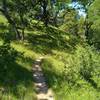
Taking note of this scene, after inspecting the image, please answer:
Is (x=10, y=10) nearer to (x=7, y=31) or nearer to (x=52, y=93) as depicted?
(x=7, y=31)

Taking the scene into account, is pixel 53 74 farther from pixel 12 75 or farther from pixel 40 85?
pixel 12 75

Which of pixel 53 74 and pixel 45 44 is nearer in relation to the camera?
pixel 53 74

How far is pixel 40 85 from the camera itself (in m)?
17.9

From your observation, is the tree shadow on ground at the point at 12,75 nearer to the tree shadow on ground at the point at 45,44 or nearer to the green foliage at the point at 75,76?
the green foliage at the point at 75,76

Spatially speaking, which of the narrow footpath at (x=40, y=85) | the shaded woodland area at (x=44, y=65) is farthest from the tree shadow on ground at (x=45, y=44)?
the narrow footpath at (x=40, y=85)

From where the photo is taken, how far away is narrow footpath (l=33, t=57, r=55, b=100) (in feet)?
54.0

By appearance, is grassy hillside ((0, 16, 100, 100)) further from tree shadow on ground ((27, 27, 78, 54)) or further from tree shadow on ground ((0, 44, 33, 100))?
tree shadow on ground ((27, 27, 78, 54))

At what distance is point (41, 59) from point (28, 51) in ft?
6.80

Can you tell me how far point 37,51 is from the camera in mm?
26562

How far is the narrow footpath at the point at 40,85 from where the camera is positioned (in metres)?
16.5

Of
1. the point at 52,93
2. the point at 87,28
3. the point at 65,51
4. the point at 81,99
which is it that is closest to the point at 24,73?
the point at 52,93

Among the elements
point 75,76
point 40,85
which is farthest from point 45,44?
point 40,85

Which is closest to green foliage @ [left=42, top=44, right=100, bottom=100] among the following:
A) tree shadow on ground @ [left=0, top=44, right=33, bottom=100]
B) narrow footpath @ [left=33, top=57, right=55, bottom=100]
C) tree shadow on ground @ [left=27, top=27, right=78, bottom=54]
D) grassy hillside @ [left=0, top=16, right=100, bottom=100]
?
grassy hillside @ [left=0, top=16, right=100, bottom=100]

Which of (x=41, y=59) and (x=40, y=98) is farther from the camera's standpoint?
(x=41, y=59)
